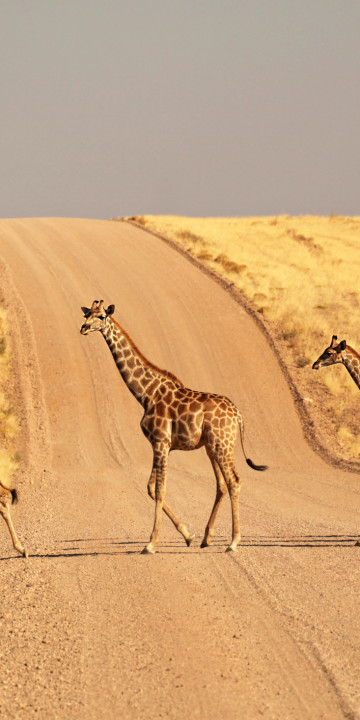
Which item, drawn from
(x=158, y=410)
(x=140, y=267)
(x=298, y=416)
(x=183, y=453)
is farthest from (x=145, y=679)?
(x=140, y=267)

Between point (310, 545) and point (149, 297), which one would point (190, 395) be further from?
point (149, 297)

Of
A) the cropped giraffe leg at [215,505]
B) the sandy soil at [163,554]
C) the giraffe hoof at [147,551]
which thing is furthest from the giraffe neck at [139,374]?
the sandy soil at [163,554]

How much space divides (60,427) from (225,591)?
746 inches

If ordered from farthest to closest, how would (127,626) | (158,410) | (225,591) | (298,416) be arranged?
(298,416) → (158,410) → (225,591) → (127,626)

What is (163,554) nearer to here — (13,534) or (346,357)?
(13,534)

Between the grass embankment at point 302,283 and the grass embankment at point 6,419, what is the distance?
32.5 feet

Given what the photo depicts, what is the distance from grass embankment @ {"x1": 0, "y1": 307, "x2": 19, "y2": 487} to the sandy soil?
357 millimetres

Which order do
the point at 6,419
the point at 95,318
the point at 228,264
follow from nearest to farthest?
the point at 95,318
the point at 6,419
the point at 228,264

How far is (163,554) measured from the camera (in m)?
13.2

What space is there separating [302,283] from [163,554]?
35.6 metres

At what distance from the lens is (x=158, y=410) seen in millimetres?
13633

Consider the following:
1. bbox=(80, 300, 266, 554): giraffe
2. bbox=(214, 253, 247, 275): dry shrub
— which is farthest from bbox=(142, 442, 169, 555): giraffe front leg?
bbox=(214, 253, 247, 275): dry shrub

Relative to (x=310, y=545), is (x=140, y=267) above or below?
above

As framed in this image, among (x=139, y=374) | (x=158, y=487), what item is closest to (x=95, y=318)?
(x=139, y=374)
